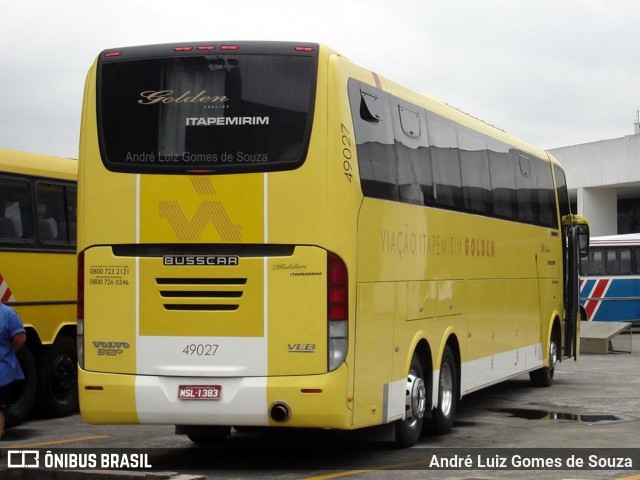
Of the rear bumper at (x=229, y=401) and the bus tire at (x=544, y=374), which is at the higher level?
the rear bumper at (x=229, y=401)

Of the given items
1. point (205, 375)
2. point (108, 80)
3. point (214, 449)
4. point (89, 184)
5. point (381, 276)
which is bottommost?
point (214, 449)

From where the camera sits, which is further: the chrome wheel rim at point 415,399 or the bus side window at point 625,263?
the bus side window at point 625,263

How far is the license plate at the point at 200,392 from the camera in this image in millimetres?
10703

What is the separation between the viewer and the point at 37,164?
15789 millimetres

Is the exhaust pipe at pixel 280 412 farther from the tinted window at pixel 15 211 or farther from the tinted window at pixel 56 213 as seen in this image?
the tinted window at pixel 56 213

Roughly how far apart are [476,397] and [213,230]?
8.91m

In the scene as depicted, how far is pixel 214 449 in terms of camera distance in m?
12.8

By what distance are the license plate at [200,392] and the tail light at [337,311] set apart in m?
1.00

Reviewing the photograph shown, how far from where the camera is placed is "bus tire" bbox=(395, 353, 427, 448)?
41.1 feet

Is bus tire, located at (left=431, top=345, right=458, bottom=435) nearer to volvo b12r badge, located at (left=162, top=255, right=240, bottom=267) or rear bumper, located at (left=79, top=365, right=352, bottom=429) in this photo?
rear bumper, located at (left=79, top=365, right=352, bottom=429)

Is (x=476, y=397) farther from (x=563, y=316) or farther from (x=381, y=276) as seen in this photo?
(x=381, y=276)

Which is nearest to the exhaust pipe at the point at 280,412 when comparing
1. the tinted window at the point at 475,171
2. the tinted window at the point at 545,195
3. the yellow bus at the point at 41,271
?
the tinted window at the point at 475,171

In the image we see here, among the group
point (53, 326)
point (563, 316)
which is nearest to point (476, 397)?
point (563, 316)

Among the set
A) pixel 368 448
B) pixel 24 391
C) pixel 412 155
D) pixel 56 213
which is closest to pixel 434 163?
pixel 412 155
